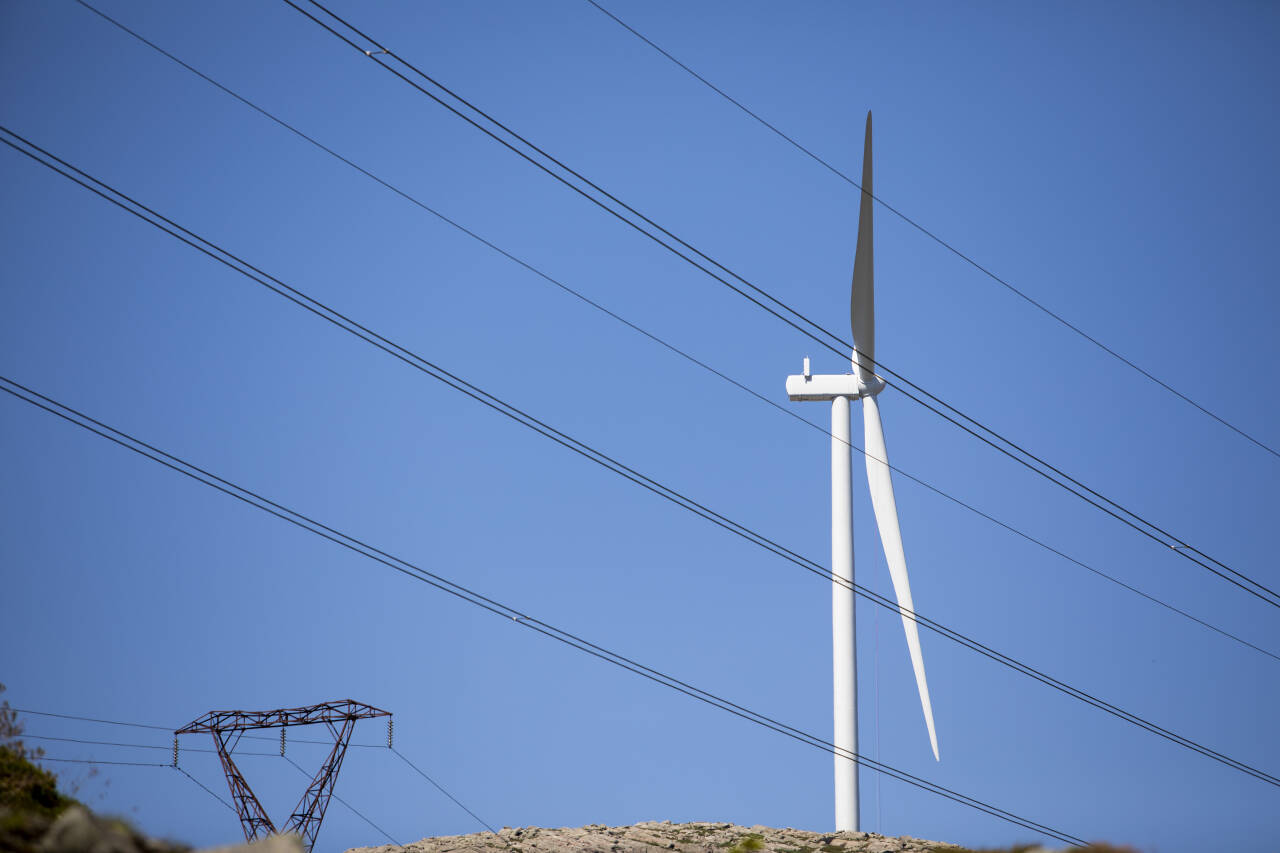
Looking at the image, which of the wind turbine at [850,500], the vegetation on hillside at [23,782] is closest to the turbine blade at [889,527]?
the wind turbine at [850,500]

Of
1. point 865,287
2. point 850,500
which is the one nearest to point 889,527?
point 850,500

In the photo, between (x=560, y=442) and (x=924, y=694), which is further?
(x=924, y=694)

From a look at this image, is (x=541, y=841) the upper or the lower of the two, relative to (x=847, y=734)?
lower

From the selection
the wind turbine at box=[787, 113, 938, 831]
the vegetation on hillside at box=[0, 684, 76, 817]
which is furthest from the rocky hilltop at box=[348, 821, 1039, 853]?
the vegetation on hillside at box=[0, 684, 76, 817]

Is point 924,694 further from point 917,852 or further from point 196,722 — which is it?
point 196,722

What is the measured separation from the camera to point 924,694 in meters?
36.8

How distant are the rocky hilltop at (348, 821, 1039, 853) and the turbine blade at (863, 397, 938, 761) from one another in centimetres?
467

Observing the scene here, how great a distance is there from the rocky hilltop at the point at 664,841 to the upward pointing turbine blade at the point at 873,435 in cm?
473

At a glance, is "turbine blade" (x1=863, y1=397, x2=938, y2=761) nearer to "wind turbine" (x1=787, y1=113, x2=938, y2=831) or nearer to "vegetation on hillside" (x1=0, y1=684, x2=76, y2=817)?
"wind turbine" (x1=787, y1=113, x2=938, y2=831)

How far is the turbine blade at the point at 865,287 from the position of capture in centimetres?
3797

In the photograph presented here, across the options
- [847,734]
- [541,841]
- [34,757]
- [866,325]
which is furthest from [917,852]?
[34,757]

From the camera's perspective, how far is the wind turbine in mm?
36656

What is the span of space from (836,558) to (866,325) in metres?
7.31

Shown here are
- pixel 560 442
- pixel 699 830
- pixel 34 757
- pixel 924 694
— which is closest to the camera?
pixel 34 757
